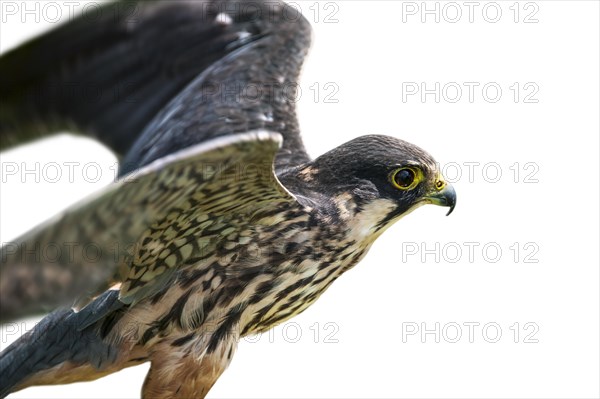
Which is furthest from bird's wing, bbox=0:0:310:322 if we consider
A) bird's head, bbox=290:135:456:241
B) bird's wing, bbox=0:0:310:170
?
bird's head, bbox=290:135:456:241

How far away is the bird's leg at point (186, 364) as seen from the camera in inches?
233

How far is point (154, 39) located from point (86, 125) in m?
0.65

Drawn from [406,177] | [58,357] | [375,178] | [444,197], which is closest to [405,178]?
[406,177]

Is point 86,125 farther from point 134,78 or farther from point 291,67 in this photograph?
point 291,67

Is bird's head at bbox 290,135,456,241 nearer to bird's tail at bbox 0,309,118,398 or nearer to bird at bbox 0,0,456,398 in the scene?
bird at bbox 0,0,456,398

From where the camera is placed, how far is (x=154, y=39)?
6.69 metres

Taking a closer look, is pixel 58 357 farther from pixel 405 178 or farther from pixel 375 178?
pixel 405 178

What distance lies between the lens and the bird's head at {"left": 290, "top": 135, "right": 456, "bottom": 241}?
6148mm

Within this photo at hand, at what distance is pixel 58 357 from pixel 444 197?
2.30 metres

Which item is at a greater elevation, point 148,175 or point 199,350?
point 148,175

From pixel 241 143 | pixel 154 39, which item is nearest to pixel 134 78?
pixel 154 39

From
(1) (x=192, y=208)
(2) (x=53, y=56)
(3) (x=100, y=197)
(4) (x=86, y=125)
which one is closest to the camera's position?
(3) (x=100, y=197)

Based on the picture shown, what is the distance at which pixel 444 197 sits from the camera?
637 centimetres

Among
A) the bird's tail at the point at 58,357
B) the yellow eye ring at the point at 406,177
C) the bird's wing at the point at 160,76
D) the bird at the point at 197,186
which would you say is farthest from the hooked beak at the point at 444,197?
the bird's tail at the point at 58,357
